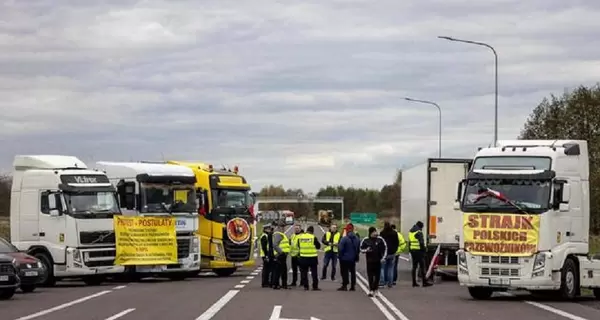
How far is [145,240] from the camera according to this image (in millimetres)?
31984

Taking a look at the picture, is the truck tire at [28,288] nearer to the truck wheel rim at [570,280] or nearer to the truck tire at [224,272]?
the truck tire at [224,272]

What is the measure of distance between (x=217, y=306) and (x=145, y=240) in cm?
1055

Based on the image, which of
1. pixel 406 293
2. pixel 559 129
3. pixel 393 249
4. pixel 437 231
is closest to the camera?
pixel 406 293

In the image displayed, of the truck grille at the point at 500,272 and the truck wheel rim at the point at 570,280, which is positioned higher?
the truck grille at the point at 500,272

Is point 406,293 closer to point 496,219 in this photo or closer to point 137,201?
point 496,219

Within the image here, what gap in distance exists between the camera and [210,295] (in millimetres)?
25766

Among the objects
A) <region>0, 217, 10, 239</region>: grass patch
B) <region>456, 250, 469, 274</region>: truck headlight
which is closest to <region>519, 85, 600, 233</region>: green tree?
<region>0, 217, 10, 239</region>: grass patch

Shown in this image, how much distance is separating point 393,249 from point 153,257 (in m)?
7.51

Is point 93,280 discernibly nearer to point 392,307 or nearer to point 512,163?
point 392,307

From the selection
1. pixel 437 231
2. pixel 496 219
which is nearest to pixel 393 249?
pixel 437 231

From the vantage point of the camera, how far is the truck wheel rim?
24.6 metres

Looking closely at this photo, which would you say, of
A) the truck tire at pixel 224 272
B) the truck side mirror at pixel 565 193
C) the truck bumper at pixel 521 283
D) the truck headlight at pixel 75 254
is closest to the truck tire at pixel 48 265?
the truck headlight at pixel 75 254

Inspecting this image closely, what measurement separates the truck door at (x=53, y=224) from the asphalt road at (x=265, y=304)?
1.13m

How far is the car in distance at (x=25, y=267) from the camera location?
2628 centimetres
